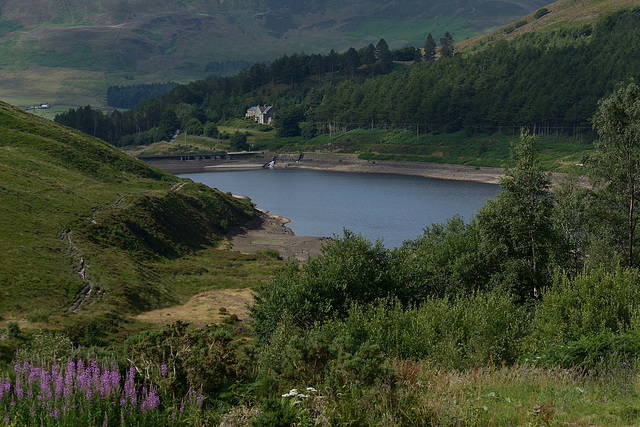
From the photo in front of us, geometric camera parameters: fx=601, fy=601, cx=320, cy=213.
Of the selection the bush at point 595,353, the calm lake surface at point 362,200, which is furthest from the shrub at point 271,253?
the bush at point 595,353

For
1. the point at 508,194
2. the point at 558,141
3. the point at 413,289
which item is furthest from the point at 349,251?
the point at 558,141

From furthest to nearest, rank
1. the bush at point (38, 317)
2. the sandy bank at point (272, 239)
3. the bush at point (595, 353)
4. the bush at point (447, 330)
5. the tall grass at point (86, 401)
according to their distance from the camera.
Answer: the sandy bank at point (272, 239) → the bush at point (38, 317) → the bush at point (447, 330) → the bush at point (595, 353) → the tall grass at point (86, 401)

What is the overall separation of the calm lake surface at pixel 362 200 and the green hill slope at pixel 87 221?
17170 millimetres

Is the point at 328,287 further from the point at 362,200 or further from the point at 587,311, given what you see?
the point at 362,200

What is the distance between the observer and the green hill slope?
5016 centimetres

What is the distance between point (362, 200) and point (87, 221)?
8133 cm

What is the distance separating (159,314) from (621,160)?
37947 millimetres

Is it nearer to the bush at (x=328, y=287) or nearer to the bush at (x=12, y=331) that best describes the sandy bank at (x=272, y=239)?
the bush at (x=328, y=287)

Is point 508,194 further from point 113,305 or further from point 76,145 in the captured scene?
point 76,145

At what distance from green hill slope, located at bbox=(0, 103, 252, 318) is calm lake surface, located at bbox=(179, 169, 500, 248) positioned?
17.2 meters

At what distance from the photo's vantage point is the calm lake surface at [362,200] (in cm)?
11044

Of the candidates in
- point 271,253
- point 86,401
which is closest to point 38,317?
point 86,401

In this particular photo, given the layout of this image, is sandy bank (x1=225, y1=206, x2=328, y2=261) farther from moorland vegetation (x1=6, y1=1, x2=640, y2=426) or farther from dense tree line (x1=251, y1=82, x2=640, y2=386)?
dense tree line (x1=251, y1=82, x2=640, y2=386)

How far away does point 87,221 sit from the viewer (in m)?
70.2
